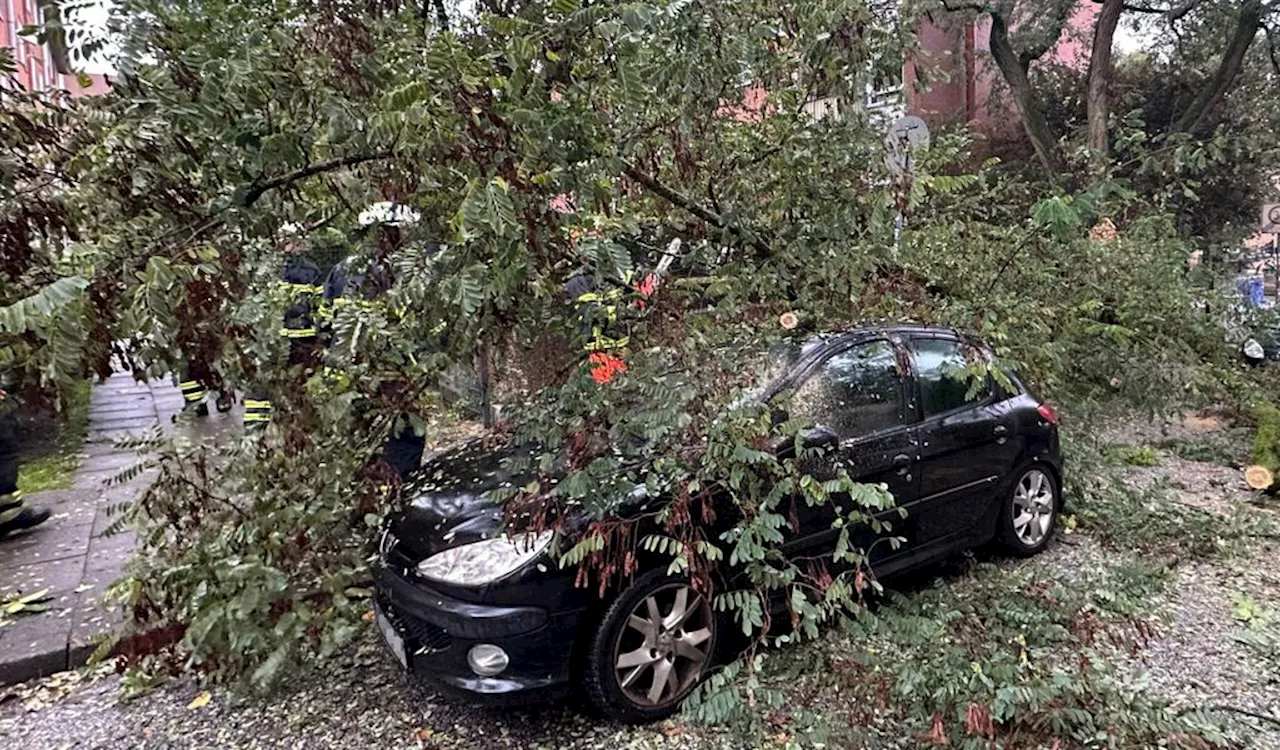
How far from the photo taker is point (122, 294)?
240cm

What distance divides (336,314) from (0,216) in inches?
39.9

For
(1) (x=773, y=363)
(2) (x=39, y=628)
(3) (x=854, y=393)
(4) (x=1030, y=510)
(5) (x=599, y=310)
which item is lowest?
(2) (x=39, y=628)

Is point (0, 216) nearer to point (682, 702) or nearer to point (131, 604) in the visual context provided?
point (131, 604)

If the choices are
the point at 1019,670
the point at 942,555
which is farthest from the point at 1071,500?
the point at 1019,670

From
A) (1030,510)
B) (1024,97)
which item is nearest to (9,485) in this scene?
(1030,510)

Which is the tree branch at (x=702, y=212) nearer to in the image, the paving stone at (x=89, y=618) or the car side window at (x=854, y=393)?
the car side window at (x=854, y=393)

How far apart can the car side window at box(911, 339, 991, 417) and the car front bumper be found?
220 cm

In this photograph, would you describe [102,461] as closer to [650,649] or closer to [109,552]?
[109,552]

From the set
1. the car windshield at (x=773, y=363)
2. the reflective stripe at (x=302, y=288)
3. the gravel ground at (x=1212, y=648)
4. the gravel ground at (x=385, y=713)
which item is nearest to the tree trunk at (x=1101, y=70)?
the gravel ground at (x=1212, y=648)

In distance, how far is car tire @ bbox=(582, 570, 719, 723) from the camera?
303 cm

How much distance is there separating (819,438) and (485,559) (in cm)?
145

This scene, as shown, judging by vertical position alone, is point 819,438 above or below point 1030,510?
above

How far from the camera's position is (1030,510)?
4.75 meters

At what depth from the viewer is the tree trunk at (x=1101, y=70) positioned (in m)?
12.5
